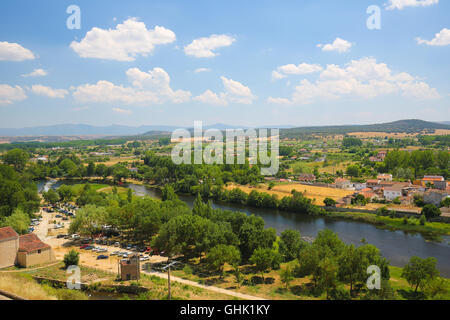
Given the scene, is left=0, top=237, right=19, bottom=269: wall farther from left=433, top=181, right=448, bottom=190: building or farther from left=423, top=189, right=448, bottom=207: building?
left=433, top=181, right=448, bottom=190: building

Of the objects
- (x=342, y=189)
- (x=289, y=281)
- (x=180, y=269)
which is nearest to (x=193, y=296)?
(x=180, y=269)

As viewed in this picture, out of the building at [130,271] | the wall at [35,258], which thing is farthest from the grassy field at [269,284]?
the wall at [35,258]

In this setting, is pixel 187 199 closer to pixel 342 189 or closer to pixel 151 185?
pixel 151 185

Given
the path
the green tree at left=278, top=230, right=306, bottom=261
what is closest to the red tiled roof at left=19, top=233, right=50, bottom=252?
the path

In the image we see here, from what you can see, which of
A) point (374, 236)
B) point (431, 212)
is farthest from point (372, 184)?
point (374, 236)

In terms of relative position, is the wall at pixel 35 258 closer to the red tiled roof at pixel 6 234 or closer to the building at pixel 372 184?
the red tiled roof at pixel 6 234

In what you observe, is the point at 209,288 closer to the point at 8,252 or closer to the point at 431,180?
the point at 8,252
